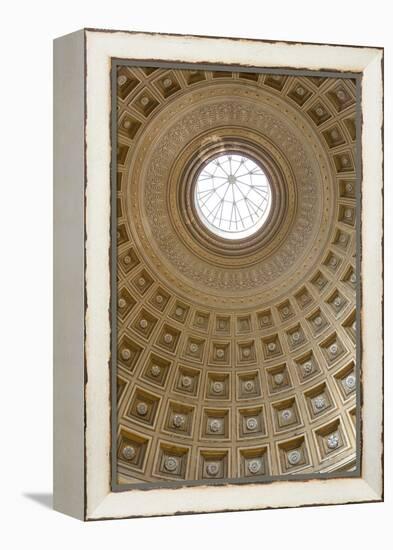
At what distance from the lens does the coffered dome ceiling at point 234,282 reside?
54.4ft

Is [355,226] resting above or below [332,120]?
below

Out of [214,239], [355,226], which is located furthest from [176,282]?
[355,226]

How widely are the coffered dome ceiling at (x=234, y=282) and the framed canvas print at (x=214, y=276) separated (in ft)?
0.07

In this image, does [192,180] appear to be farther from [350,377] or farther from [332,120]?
[350,377]

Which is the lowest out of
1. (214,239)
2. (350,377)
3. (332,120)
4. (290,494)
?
(290,494)

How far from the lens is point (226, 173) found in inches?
687

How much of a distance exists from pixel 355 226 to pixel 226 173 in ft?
4.82

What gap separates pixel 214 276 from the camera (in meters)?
17.1

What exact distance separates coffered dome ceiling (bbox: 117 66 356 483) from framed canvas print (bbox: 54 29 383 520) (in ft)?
0.07

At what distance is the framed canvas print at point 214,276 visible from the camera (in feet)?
53.4

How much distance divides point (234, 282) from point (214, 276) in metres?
0.22

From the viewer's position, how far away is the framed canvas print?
16.3m

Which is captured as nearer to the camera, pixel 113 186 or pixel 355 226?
pixel 113 186

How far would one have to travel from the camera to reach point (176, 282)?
17.0m
